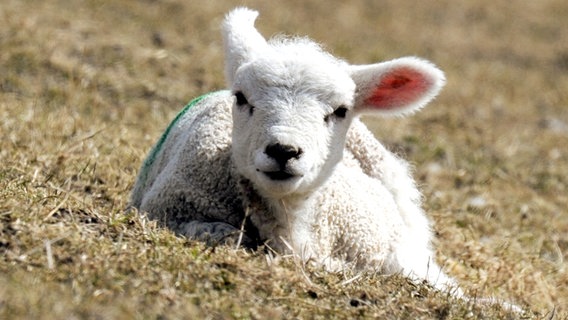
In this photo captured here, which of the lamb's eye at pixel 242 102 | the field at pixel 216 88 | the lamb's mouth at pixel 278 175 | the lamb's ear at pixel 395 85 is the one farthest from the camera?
the lamb's ear at pixel 395 85

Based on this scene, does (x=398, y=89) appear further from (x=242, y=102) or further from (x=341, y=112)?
(x=242, y=102)

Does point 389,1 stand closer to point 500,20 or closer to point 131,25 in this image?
point 500,20

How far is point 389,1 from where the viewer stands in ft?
76.8

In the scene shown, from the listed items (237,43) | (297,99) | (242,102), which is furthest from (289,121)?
(237,43)

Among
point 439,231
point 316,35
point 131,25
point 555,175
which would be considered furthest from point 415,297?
point 316,35

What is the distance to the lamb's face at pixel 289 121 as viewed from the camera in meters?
6.39

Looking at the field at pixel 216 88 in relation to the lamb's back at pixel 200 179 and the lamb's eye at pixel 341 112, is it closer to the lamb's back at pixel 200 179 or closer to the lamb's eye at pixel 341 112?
the lamb's back at pixel 200 179

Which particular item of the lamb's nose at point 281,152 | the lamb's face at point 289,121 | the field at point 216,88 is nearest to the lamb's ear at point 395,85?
the lamb's face at point 289,121

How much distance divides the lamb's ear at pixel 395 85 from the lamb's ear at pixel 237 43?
0.71m

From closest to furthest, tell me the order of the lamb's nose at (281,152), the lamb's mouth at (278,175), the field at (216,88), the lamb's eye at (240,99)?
the field at (216,88) → the lamb's nose at (281,152) → the lamb's mouth at (278,175) → the lamb's eye at (240,99)

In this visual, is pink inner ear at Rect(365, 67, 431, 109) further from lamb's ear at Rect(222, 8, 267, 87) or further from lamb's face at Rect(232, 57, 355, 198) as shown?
lamb's ear at Rect(222, 8, 267, 87)

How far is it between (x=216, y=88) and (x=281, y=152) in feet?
25.6

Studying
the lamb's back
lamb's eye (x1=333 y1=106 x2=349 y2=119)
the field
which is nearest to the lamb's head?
lamb's eye (x1=333 y1=106 x2=349 y2=119)

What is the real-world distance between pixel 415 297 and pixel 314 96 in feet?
4.71
